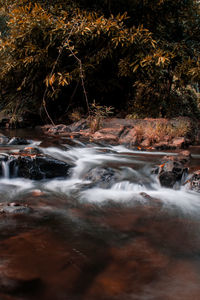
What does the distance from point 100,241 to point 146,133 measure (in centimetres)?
498

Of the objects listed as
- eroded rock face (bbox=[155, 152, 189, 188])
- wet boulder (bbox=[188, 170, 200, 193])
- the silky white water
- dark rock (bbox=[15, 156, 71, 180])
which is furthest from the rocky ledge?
dark rock (bbox=[15, 156, 71, 180])

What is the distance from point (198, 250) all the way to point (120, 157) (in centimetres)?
317

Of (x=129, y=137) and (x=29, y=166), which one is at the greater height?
(x=129, y=137)

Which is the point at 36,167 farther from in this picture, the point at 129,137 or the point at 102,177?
the point at 129,137

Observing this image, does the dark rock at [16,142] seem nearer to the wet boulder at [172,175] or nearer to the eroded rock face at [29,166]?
the eroded rock face at [29,166]

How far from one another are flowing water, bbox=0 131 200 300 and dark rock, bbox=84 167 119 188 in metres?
0.05

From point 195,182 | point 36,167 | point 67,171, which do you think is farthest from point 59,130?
point 195,182

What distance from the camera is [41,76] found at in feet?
29.6

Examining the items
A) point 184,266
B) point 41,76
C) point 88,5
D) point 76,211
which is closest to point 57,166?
point 76,211

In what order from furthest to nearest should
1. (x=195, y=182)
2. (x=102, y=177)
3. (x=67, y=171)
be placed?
(x=67, y=171) → (x=102, y=177) → (x=195, y=182)

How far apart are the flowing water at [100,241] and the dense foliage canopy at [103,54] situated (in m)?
3.79

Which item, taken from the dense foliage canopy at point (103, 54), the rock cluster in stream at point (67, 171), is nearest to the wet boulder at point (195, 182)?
the rock cluster in stream at point (67, 171)

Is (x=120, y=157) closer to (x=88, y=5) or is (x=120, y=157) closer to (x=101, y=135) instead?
(x=101, y=135)

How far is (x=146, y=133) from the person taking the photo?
21.9 feet
